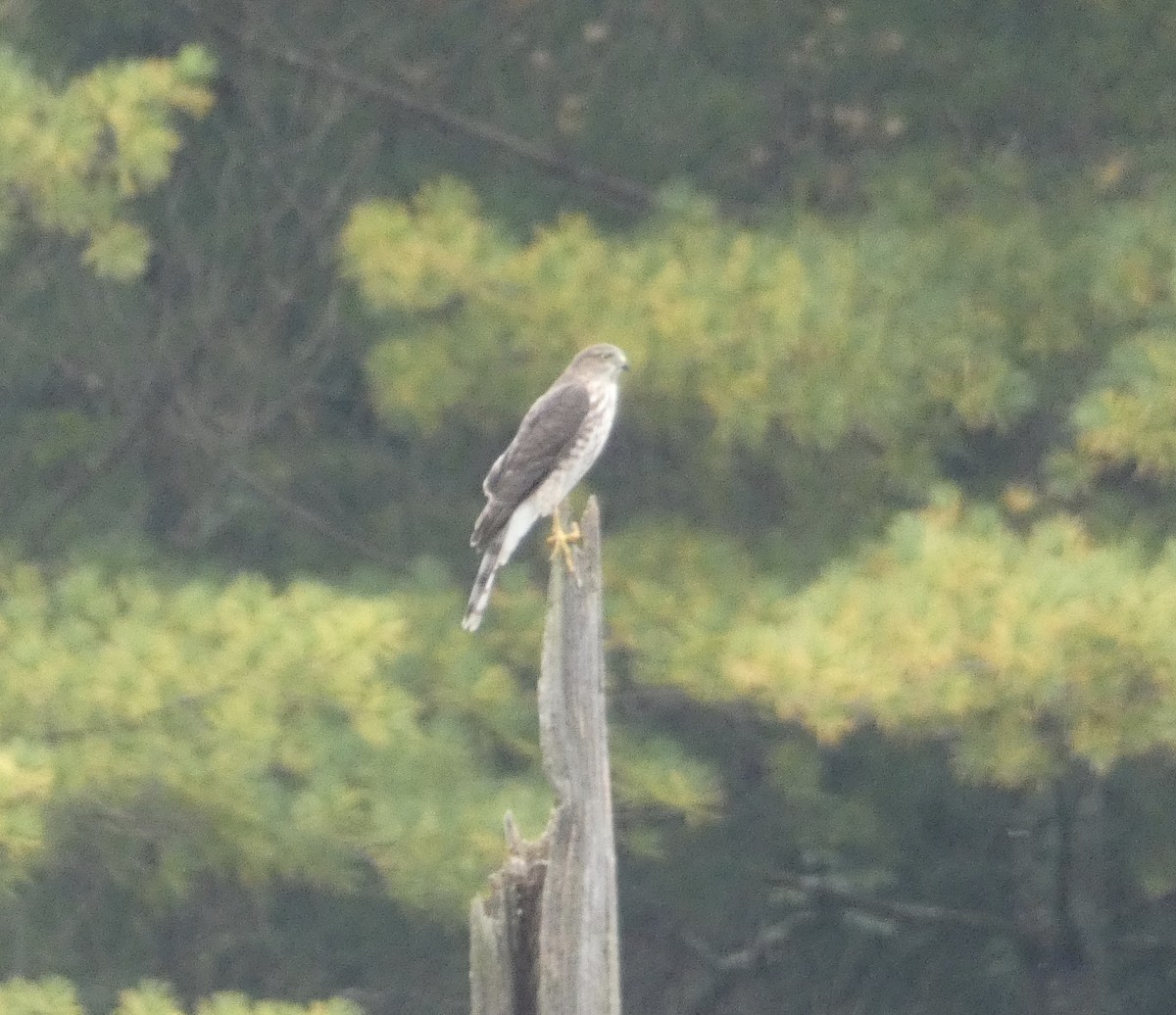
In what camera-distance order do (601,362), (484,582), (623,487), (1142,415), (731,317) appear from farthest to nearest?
1. (623,487)
2. (731,317)
3. (1142,415)
4. (601,362)
5. (484,582)

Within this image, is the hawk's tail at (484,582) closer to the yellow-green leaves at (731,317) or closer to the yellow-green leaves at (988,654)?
the yellow-green leaves at (988,654)

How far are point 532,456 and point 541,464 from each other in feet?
0.14

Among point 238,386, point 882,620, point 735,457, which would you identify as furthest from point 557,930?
point 238,386

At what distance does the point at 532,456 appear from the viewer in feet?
18.7

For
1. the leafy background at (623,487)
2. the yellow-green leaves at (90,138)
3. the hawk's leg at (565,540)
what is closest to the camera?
the hawk's leg at (565,540)

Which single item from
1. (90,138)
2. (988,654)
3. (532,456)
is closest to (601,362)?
(532,456)

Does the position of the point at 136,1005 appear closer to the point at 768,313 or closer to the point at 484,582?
the point at 484,582

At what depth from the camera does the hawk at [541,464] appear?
18.4 feet

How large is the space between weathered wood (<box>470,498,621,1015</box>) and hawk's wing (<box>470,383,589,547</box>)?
5.11 ft

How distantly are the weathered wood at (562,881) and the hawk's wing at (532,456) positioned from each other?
1557 mm

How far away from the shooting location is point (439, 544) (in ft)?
28.7

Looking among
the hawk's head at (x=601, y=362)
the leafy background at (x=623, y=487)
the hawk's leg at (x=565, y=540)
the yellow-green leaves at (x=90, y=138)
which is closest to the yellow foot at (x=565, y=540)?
the hawk's leg at (x=565, y=540)

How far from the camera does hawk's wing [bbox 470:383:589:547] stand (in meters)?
5.61

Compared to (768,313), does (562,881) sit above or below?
below
